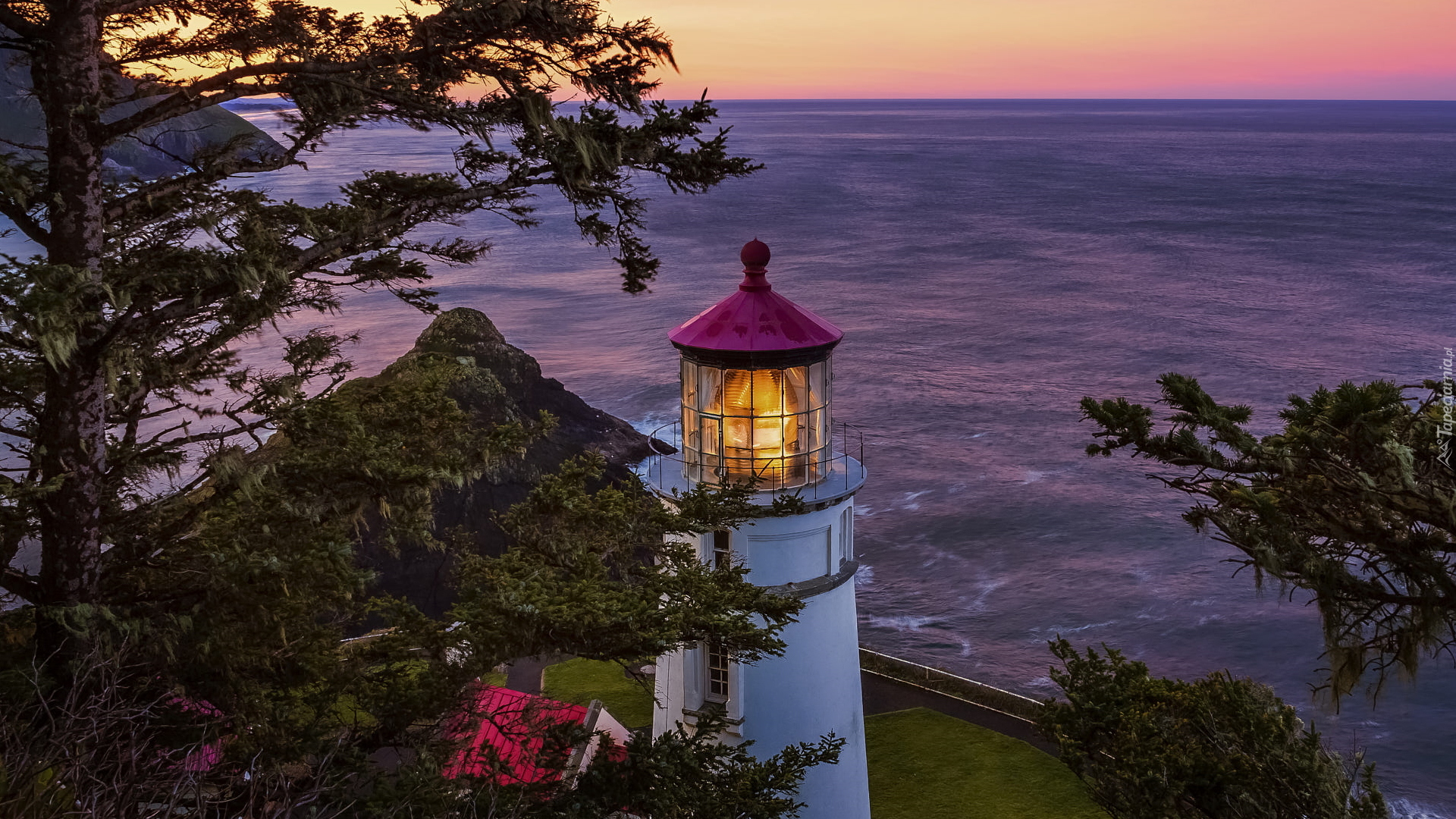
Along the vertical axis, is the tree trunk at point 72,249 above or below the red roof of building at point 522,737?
above

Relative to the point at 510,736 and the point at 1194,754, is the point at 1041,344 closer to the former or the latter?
the point at 1194,754

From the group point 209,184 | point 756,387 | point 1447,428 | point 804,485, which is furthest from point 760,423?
point 1447,428

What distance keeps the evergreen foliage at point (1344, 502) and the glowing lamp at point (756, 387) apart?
204 inches

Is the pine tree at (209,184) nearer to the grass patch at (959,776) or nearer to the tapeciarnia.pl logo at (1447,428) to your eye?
the tapeciarnia.pl logo at (1447,428)

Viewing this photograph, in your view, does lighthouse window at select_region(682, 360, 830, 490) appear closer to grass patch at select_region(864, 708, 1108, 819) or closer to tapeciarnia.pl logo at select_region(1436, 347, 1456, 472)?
grass patch at select_region(864, 708, 1108, 819)

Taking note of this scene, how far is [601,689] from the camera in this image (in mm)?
18531

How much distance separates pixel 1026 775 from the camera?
51.1ft

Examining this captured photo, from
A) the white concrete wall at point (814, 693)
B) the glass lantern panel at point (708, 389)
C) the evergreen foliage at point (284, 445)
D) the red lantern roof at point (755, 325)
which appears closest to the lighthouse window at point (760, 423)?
the glass lantern panel at point (708, 389)

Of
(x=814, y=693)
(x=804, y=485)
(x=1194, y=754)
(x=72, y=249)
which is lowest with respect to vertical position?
(x=814, y=693)

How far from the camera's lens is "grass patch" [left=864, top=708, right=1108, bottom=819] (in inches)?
582

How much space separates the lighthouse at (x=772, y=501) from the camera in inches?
428

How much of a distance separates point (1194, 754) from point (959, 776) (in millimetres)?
8456

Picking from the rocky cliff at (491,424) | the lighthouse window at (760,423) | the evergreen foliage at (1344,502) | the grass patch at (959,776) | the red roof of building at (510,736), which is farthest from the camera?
the rocky cliff at (491,424)

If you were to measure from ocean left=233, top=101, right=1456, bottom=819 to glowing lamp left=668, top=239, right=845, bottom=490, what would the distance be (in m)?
2.99
